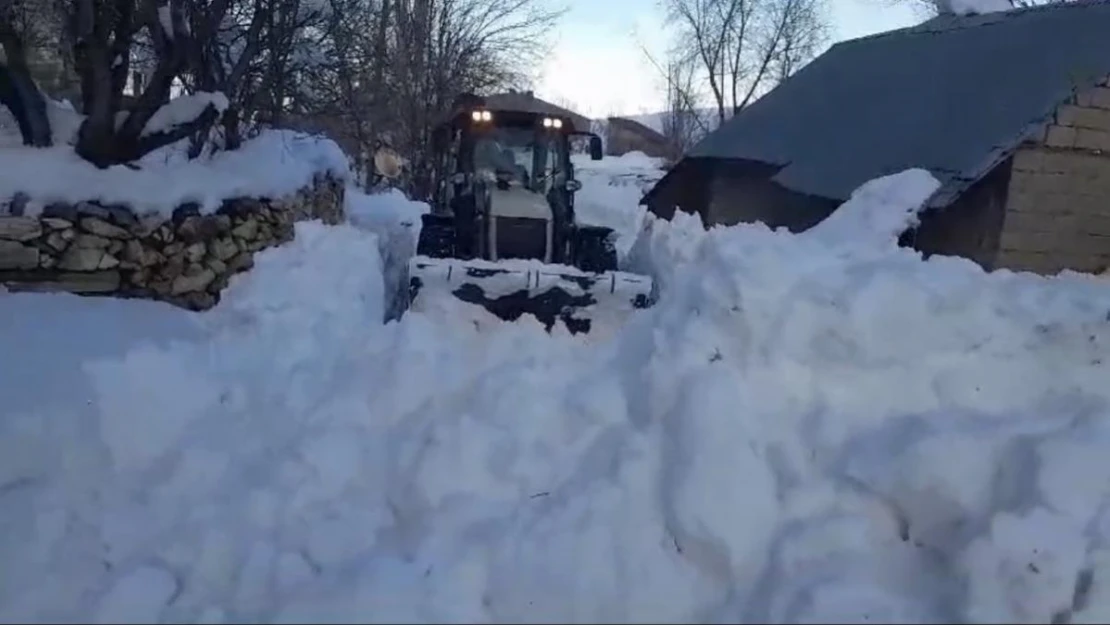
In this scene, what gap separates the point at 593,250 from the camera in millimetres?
9039

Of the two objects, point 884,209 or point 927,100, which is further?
point 927,100

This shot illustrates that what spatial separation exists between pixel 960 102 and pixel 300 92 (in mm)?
9853

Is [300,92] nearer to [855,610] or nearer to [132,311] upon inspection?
[132,311]

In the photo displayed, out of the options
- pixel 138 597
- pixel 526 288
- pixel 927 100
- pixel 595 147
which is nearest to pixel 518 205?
pixel 595 147

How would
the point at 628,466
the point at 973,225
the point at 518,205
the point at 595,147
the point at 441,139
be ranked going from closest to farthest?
the point at 628,466, the point at 518,205, the point at 595,147, the point at 441,139, the point at 973,225

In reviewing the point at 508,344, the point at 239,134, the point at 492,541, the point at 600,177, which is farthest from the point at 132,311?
the point at 600,177

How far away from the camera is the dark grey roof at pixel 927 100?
36.4ft

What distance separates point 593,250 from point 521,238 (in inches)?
31.6

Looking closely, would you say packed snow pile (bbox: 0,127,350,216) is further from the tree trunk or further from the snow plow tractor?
the snow plow tractor

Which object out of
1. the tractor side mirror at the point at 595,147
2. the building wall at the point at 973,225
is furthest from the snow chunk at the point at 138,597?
the building wall at the point at 973,225

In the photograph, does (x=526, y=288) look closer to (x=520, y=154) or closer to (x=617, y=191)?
(x=520, y=154)

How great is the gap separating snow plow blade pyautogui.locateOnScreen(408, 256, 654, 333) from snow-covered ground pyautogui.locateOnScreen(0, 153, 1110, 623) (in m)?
1.46

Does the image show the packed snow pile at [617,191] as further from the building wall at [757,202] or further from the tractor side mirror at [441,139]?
the tractor side mirror at [441,139]

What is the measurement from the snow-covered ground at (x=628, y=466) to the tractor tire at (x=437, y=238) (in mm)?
3076
